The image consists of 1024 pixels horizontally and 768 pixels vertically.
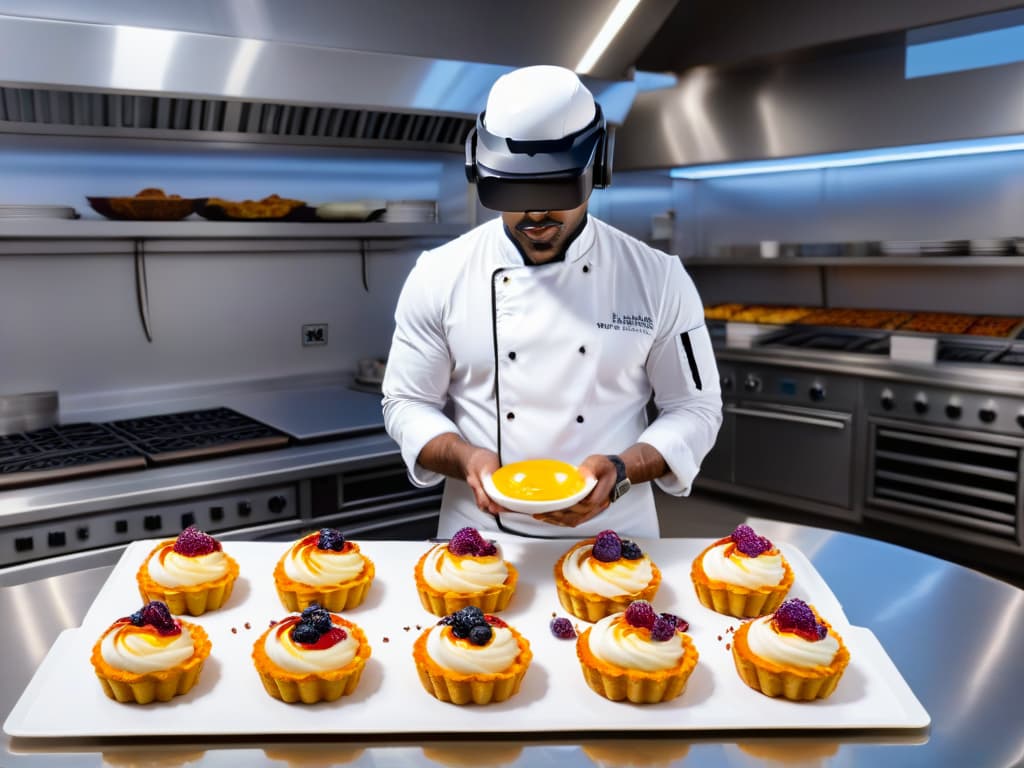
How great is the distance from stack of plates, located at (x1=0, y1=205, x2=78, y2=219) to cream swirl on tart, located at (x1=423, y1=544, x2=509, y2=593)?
6.73 ft

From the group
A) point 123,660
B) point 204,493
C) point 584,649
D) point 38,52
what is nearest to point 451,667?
point 584,649

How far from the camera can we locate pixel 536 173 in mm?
1633

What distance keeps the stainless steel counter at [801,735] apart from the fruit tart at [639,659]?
8 centimetres

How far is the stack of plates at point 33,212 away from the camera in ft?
9.47

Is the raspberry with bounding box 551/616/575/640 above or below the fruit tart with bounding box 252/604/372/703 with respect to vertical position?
below

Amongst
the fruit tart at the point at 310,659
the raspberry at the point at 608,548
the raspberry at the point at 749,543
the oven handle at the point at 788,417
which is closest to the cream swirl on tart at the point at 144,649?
the fruit tart at the point at 310,659

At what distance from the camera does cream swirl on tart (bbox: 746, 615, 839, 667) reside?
129cm

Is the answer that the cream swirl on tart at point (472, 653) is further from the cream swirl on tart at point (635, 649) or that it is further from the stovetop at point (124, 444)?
the stovetop at point (124, 444)

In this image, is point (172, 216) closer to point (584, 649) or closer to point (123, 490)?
point (123, 490)

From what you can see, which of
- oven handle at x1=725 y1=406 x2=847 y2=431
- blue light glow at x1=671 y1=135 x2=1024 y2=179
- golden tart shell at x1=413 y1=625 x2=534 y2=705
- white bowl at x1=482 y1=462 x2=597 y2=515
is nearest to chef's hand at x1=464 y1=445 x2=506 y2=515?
white bowl at x1=482 y1=462 x2=597 y2=515

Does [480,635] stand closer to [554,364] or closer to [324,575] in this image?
[324,575]

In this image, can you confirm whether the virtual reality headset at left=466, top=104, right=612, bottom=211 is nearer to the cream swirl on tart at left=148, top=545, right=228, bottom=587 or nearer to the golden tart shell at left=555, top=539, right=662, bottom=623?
the golden tart shell at left=555, top=539, right=662, bottom=623

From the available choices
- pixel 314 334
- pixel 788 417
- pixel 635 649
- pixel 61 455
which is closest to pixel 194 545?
pixel 635 649

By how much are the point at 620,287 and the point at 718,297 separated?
401 cm
